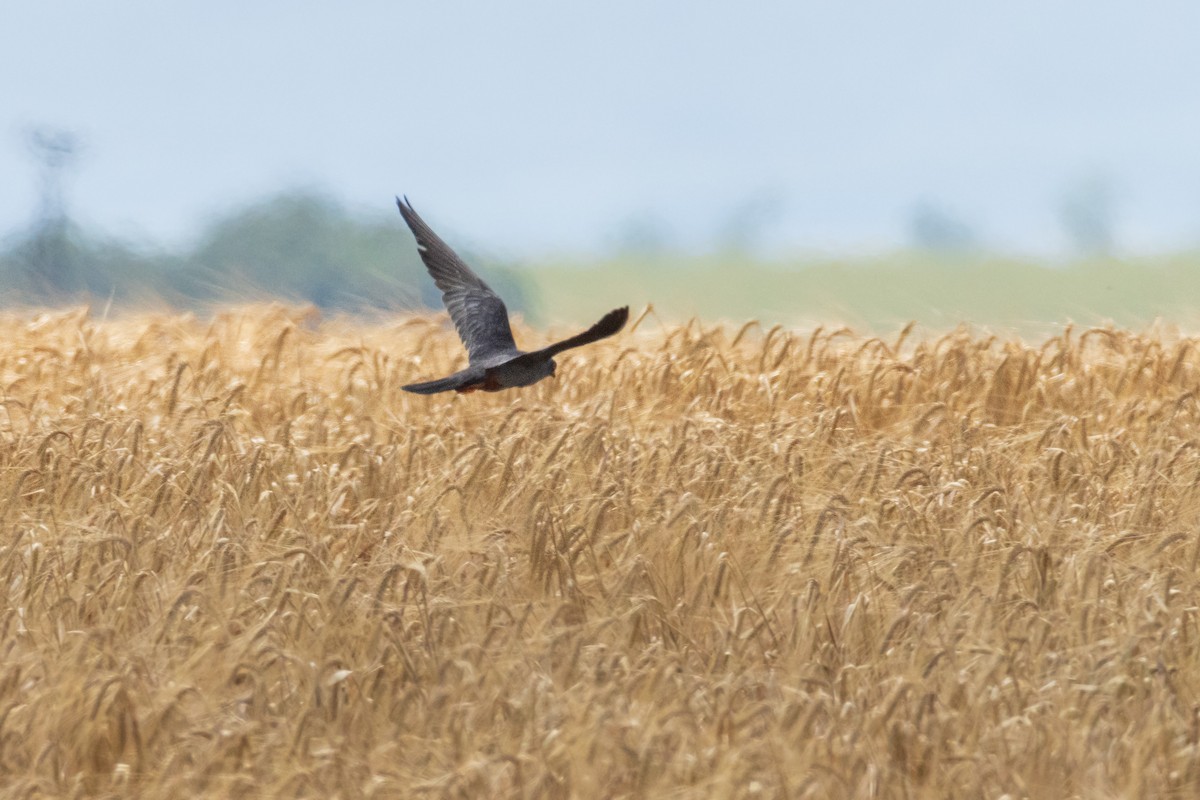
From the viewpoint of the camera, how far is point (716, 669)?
379 centimetres

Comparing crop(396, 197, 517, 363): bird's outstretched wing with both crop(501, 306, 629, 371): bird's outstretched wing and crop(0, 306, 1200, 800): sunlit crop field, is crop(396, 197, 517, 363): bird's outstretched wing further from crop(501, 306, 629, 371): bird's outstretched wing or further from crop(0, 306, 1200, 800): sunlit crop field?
crop(501, 306, 629, 371): bird's outstretched wing

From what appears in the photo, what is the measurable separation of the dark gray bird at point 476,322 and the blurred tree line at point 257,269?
5.40ft

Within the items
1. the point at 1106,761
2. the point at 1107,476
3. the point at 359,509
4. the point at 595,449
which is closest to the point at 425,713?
the point at 1106,761

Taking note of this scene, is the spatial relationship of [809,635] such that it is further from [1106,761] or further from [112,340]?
[112,340]

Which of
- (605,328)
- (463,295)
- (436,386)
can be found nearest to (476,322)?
(463,295)

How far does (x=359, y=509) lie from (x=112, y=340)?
4.61 metres

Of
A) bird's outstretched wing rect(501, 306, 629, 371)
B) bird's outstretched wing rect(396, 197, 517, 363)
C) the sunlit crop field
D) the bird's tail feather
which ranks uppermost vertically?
bird's outstretched wing rect(396, 197, 517, 363)

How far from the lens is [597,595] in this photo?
432 centimetres

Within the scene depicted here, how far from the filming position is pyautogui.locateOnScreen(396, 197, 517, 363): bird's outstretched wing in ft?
19.9

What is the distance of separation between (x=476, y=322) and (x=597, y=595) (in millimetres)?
2084

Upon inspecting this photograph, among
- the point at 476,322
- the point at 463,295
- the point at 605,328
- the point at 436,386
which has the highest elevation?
the point at 463,295

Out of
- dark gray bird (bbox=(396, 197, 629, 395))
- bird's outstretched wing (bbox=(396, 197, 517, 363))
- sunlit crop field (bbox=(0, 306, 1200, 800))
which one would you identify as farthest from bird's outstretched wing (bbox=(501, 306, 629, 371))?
bird's outstretched wing (bbox=(396, 197, 517, 363))

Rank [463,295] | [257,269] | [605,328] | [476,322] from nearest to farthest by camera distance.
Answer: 1. [605,328]
2. [476,322]
3. [463,295]
4. [257,269]

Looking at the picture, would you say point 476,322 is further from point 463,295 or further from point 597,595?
point 597,595
